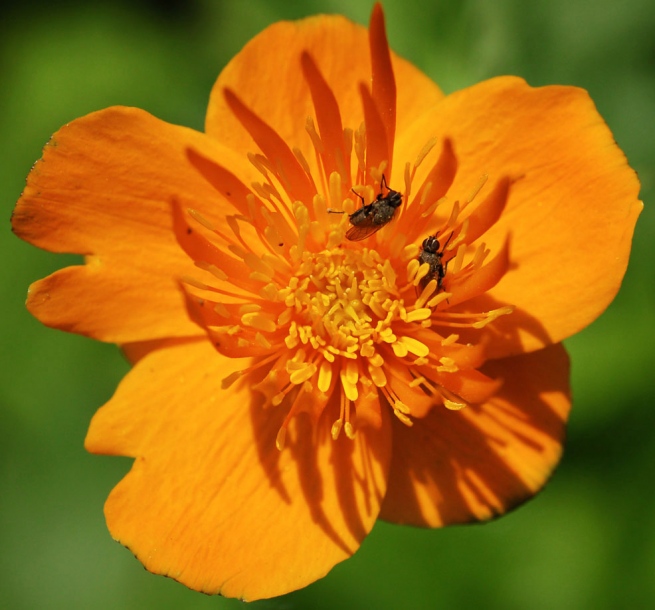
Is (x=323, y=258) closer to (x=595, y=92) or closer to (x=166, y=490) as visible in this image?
(x=166, y=490)

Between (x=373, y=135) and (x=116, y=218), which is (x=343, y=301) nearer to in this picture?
(x=373, y=135)

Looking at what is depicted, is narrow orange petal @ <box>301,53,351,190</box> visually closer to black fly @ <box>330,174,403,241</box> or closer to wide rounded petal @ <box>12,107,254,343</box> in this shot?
black fly @ <box>330,174,403,241</box>

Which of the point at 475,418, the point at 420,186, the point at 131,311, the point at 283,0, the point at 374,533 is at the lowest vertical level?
the point at 374,533

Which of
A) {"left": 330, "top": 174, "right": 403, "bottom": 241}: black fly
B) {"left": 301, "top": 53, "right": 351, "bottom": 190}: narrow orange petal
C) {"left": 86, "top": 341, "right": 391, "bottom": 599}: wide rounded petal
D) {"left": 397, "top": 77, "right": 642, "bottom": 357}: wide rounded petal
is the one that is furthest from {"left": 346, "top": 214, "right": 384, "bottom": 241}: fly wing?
{"left": 86, "top": 341, "right": 391, "bottom": 599}: wide rounded petal

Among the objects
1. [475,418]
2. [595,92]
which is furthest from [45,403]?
[595,92]

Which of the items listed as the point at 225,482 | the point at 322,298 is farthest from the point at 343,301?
the point at 225,482

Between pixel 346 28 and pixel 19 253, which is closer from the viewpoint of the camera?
pixel 346 28
